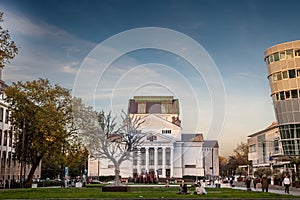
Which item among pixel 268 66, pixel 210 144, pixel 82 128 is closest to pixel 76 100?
pixel 82 128

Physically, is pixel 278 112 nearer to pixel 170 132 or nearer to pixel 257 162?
pixel 257 162

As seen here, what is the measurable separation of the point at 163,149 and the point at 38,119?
267 feet

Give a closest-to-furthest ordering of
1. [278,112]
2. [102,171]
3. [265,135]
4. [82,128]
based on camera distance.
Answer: [82,128] < [278,112] < [265,135] < [102,171]

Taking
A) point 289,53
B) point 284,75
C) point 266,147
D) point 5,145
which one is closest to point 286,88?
point 284,75

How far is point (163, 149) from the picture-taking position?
131125 millimetres

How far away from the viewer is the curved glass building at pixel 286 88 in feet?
227

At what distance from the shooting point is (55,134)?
2088 inches

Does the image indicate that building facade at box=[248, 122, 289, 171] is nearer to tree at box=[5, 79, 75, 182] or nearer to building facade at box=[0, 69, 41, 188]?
tree at box=[5, 79, 75, 182]

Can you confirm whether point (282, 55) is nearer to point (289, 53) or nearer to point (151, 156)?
point (289, 53)

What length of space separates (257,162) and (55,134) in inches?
2903

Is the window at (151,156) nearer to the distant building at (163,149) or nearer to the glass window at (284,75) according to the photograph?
the distant building at (163,149)

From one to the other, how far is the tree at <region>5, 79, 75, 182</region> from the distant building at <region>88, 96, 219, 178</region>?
66.2m

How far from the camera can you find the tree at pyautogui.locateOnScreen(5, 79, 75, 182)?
5341 centimetres

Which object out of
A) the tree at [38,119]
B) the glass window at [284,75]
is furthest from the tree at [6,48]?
the glass window at [284,75]
